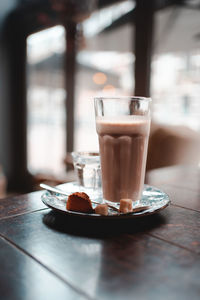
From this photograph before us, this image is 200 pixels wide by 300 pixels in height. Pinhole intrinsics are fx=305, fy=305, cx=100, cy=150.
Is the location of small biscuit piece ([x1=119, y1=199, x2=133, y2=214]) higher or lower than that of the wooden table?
higher

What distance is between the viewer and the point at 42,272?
0.44 metres

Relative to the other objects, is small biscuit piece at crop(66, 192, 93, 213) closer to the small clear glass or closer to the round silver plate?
the round silver plate

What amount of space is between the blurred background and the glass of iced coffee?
1532 millimetres

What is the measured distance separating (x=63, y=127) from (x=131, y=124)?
3147mm

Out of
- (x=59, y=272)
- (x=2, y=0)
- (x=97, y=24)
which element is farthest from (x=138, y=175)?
(x=2, y=0)

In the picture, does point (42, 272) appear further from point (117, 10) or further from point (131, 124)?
point (117, 10)

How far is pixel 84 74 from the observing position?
140 inches

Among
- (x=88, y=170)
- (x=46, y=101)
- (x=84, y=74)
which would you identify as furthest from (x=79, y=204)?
(x=46, y=101)

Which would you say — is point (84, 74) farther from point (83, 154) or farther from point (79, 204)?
point (79, 204)

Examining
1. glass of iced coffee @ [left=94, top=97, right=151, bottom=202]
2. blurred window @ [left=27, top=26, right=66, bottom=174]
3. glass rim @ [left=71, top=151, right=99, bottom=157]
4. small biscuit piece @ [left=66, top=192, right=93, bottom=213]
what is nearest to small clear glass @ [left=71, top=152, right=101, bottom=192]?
glass rim @ [left=71, top=151, right=99, bottom=157]

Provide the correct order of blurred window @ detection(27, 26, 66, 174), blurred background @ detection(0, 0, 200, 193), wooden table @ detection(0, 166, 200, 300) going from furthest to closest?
1. blurred window @ detection(27, 26, 66, 174)
2. blurred background @ detection(0, 0, 200, 193)
3. wooden table @ detection(0, 166, 200, 300)

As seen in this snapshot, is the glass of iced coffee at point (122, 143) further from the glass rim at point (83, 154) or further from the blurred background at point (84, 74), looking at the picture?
the blurred background at point (84, 74)

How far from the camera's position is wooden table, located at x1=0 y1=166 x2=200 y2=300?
0.39 meters

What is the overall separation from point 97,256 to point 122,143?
32 centimetres
